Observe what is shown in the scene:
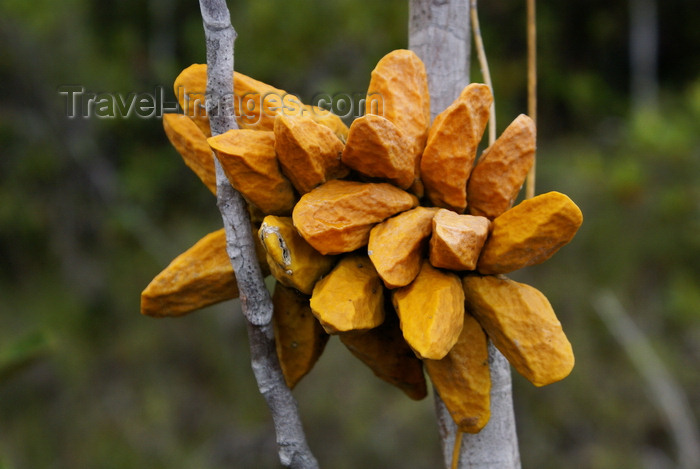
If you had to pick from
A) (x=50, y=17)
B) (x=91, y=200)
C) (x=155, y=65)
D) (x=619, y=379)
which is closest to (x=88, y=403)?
(x=91, y=200)

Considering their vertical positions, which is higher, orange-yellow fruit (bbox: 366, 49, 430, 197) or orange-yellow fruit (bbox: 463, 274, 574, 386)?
orange-yellow fruit (bbox: 366, 49, 430, 197)

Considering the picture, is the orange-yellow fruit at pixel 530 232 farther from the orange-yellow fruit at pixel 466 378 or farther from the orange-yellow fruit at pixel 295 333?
the orange-yellow fruit at pixel 295 333

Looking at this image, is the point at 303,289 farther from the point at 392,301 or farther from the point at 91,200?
the point at 91,200

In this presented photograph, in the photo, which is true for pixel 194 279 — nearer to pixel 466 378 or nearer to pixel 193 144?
pixel 193 144

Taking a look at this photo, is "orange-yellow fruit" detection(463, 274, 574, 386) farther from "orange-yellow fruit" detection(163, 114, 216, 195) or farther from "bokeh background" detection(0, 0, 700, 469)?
"bokeh background" detection(0, 0, 700, 469)

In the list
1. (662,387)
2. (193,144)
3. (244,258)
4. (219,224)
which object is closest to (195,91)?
(193,144)

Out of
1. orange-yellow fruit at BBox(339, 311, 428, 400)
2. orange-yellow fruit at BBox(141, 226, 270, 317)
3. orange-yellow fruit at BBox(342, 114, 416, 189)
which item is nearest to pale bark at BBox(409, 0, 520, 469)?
orange-yellow fruit at BBox(339, 311, 428, 400)

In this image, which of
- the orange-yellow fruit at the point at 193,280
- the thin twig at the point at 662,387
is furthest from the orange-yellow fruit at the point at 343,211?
the thin twig at the point at 662,387
